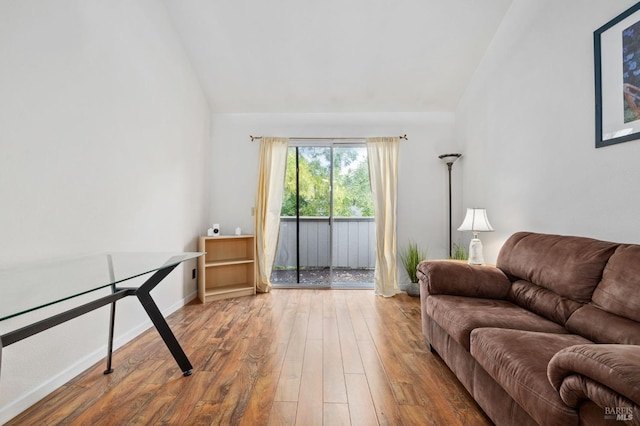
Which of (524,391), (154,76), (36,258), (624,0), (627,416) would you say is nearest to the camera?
(627,416)

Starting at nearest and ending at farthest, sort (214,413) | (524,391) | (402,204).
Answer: (524,391), (214,413), (402,204)

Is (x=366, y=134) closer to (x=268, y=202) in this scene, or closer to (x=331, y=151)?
(x=331, y=151)

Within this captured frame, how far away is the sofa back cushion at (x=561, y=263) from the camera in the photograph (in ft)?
5.38

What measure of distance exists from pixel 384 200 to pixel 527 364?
2.93 metres

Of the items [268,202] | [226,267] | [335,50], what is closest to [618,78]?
[335,50]

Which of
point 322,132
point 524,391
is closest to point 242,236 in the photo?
point 322,132

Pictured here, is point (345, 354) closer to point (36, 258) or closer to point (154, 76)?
point (36, 258)

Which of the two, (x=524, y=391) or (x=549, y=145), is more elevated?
(x=549, y=145)

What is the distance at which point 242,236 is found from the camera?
3.79 metres

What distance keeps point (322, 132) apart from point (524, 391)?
361 cm

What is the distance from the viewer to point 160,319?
1.87m

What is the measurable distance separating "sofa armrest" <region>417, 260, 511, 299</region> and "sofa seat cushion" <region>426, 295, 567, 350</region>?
6cm

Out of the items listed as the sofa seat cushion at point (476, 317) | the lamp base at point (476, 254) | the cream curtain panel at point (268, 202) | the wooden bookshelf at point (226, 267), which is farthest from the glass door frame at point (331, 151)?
the sofa seat cushion at point (476, 317)

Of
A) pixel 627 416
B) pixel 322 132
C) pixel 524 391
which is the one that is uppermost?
pixel 322 132
